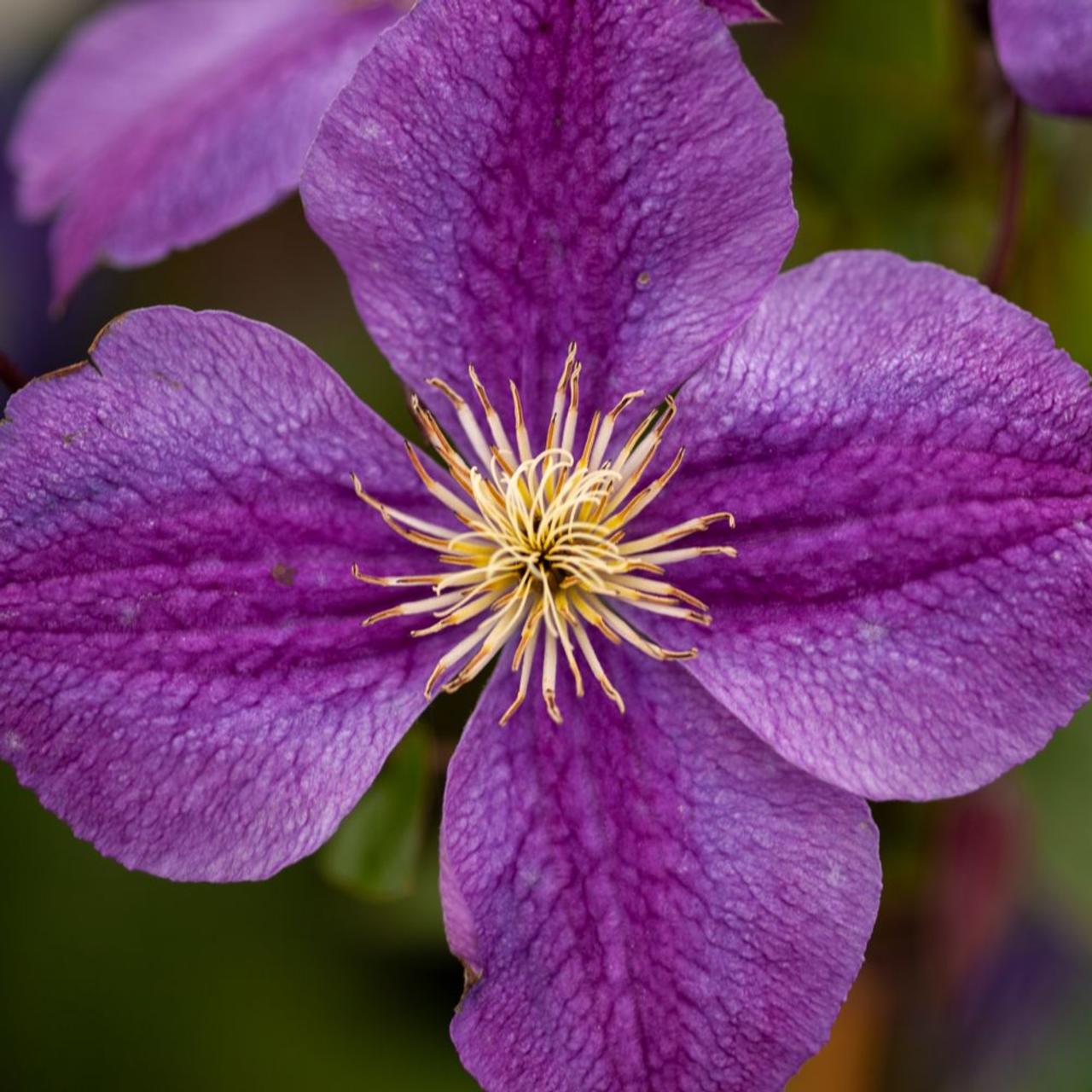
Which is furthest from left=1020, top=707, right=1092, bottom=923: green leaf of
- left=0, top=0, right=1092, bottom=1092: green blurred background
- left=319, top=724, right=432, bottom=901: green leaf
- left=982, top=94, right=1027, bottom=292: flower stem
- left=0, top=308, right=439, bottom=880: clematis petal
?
left=0, top=308, right=439, bottom=880: clematis petal

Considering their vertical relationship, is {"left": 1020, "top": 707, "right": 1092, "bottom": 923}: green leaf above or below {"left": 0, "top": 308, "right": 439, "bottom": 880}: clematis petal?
below

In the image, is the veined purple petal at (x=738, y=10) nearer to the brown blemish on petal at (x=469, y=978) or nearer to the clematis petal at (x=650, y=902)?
the clematis petal at (x=650, y=902)

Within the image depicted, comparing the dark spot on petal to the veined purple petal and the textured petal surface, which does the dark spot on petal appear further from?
the textured petal surface

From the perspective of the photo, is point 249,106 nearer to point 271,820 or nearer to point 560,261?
point 560,261

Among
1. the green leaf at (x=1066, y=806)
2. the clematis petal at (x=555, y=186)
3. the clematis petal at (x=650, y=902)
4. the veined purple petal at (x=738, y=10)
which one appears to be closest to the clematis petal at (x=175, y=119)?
the clematis petal at (x=555, y=186)

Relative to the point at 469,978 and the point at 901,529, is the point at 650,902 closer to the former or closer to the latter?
the point at 469,978

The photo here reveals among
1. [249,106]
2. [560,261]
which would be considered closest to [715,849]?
[560,261]
